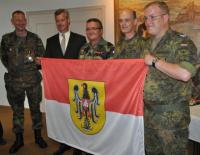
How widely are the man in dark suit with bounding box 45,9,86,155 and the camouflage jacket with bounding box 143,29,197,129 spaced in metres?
1.19

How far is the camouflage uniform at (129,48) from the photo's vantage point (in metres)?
2.42

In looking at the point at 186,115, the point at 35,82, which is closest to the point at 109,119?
the point at 186,115

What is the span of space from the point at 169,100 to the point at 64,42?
5.10 ft

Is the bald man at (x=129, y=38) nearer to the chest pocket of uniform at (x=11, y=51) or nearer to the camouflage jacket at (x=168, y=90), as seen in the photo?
the camouflage jacket at (x=168, y=90)

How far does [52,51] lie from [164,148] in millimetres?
1695

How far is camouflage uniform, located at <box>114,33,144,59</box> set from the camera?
242cm

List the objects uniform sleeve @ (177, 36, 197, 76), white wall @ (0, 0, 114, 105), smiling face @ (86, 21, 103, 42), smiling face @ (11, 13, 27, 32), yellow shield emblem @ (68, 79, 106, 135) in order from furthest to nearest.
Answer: white wall @ (0, 0, 114, 105)
smiling face @ (11, 13, 27, 32)
smiling face @ (86, 21, 103, 42)
yellow shield emblem @ (68, 79, 106, 135)
uniform sleeve @ (177, 36, 197, 76)

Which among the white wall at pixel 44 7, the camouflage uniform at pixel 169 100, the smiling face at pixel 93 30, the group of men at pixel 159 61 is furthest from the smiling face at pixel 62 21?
the white wall at pixel 44 7

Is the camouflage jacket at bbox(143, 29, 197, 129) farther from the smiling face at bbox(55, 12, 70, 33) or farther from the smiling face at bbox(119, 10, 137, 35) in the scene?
the smiling face at bbox(55, 12, 70, 33)

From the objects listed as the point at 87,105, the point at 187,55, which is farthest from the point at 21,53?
the point at 187,55

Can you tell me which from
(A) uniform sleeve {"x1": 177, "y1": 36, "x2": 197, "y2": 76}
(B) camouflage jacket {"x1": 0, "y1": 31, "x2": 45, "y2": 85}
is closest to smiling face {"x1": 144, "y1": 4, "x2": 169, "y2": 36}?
(A) uniform sleeve {"x1": 177, "y1": 36, "x2": 197, "y2": 76}

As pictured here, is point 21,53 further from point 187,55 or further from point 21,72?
point 187,55

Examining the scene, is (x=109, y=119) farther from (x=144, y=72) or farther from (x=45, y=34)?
(x=45, y=34)

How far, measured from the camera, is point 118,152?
7.67ft
